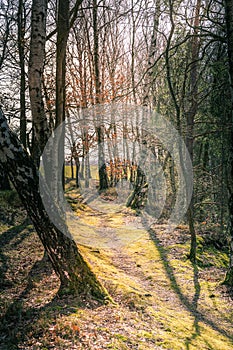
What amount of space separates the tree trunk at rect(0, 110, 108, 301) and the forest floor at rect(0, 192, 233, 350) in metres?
0.28

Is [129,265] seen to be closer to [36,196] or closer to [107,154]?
[36,196]

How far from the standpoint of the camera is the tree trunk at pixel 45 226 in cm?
427

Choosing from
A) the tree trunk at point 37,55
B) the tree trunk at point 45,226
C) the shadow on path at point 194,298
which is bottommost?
the shadow on path at point 194,298

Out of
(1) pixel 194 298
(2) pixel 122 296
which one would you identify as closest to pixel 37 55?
(2) pixel 122 296

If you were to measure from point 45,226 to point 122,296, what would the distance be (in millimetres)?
1831

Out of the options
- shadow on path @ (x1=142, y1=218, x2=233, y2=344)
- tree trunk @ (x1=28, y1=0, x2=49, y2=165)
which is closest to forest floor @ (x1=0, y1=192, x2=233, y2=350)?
shadow on path @ (x1=142, y1=218, x2=233, y2=344)

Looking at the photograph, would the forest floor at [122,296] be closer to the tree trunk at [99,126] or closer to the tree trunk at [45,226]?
the tree trunk at [45,226]

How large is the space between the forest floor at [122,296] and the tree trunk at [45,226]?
0.28 meters

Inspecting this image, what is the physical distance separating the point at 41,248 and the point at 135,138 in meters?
9.83

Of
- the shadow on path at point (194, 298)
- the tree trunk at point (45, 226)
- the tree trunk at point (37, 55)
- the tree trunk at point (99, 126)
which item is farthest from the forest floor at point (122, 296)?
the tree trunk at point (99, 126)

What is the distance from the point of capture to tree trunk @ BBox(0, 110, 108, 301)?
427 cm

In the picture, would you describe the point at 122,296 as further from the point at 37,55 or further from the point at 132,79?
the point at 132,79

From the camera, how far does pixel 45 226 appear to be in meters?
4.60

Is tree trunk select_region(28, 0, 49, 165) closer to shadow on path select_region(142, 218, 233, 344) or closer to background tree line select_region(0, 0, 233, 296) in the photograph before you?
background tree line select_region(0, 0, 233, 296)
